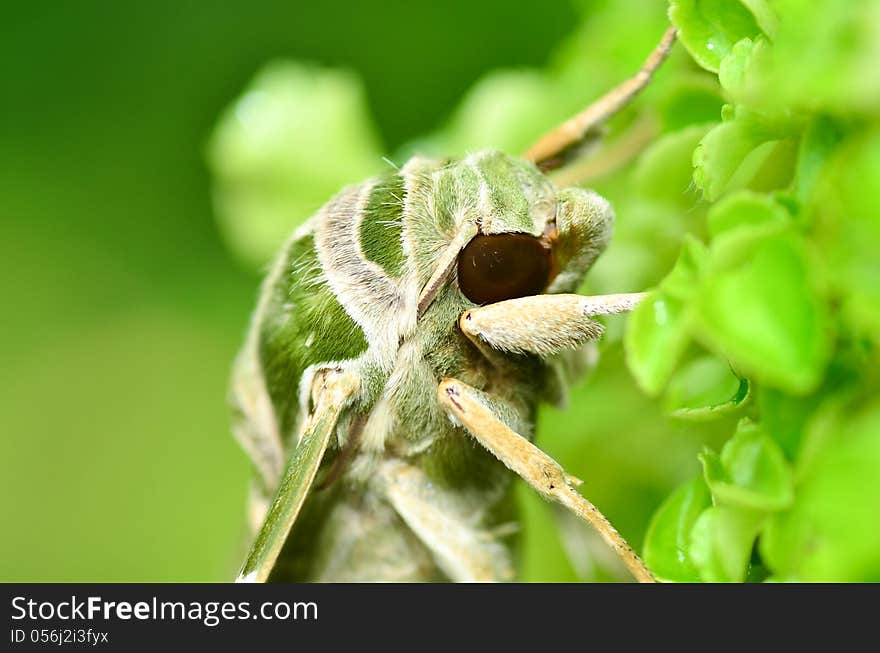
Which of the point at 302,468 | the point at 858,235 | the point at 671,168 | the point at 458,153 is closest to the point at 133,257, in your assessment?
the point at 458,153

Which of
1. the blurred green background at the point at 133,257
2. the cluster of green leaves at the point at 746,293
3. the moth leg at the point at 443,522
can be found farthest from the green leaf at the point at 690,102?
the blurred green background at the point at 133,257

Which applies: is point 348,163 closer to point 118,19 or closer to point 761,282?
point 118,19

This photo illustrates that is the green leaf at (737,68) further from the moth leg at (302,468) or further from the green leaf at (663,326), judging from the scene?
the moth leg at (302,468)

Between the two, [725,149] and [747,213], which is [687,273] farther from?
[725,149]

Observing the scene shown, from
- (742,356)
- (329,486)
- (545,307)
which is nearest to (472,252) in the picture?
(545,307)

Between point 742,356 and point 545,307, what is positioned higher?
point 742,356
